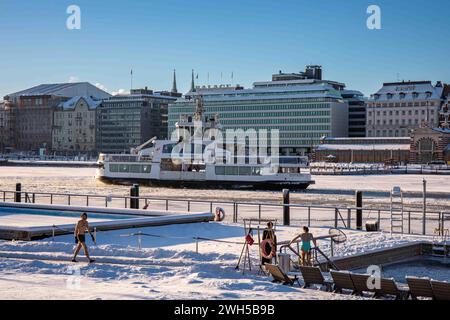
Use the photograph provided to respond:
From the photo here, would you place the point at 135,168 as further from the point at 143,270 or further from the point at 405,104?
the point at 405,104

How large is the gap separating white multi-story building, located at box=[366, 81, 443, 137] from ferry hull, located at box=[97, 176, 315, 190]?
342ft

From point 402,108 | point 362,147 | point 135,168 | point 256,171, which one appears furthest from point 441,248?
point 402,108

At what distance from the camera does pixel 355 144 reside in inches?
6821

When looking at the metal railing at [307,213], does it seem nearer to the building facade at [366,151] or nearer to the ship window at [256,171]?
the ship window at [256,171]

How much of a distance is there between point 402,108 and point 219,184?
111 metres

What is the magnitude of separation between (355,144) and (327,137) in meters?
12.6

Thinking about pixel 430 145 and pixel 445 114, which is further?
pixel 445 114

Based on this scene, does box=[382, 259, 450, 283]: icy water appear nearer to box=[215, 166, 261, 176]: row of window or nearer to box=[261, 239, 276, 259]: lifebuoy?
box=[261, 239, 276, 259]: lifebuoy

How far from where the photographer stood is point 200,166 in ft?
293

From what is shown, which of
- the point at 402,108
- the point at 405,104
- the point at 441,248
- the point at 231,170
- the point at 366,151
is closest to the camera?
the point at 441,248
